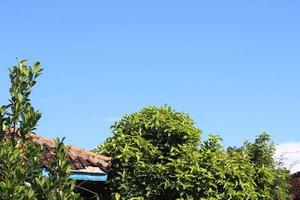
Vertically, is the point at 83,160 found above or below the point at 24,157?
above

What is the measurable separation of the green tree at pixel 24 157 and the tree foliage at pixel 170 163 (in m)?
5.18

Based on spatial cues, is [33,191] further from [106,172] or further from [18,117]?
[106,172]

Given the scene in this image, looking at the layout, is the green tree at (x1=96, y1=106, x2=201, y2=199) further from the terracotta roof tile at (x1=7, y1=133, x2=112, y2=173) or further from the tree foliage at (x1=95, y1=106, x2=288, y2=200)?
the terracotta roof tile at (x1=7, y1=133, x2=112, y2=173)

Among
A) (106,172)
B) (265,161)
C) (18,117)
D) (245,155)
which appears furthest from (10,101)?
(265,161)

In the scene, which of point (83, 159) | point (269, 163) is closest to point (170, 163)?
point (83, 159)

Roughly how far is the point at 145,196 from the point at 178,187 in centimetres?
68

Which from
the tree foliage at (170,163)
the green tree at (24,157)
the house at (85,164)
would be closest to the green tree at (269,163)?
the tree foliage at (170,163)

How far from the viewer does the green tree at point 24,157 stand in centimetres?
588

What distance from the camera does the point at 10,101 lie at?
6.62 metres

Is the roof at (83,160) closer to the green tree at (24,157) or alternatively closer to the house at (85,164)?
the house at (85,164)

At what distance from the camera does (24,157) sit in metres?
6.53

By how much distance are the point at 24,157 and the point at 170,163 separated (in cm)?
559

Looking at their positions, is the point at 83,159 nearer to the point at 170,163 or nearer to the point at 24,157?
the point at 170,163

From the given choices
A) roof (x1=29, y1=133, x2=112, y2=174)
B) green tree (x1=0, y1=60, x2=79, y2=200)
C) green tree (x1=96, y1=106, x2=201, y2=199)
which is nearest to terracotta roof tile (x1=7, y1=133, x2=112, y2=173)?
roof (x1=29, y1=133, x2=112, y2=174)
